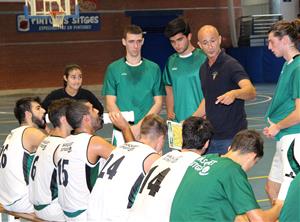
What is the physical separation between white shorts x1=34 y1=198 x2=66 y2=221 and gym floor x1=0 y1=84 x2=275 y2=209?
269 centimetres

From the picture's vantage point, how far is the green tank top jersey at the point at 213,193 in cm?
369

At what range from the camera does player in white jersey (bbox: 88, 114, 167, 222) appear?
4613 mm

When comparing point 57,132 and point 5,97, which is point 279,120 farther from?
point 5,97

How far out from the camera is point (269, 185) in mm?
5961

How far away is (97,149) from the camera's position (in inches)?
200

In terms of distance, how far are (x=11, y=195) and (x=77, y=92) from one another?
6.43ft

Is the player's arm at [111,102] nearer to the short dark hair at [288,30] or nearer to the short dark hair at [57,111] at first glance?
the short dark hair at [57,111]

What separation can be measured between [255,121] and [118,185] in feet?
38.8

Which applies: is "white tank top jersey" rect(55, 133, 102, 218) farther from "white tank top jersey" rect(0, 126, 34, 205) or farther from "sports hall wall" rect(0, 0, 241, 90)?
"sports hall wall" rect(0, 0, 241, 90)

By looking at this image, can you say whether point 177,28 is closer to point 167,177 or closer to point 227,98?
point 227,98

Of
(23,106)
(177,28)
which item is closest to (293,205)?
(177,28)

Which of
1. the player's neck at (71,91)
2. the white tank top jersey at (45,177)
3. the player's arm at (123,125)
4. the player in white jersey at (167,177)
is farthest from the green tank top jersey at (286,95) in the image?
the player's neck at (71,91)

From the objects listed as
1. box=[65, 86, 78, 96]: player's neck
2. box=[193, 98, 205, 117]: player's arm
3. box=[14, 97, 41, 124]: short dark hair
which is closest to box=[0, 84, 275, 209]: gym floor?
box=[193, 98, 205, 117]: player's arm

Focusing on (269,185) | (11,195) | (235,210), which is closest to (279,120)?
(269,185)
